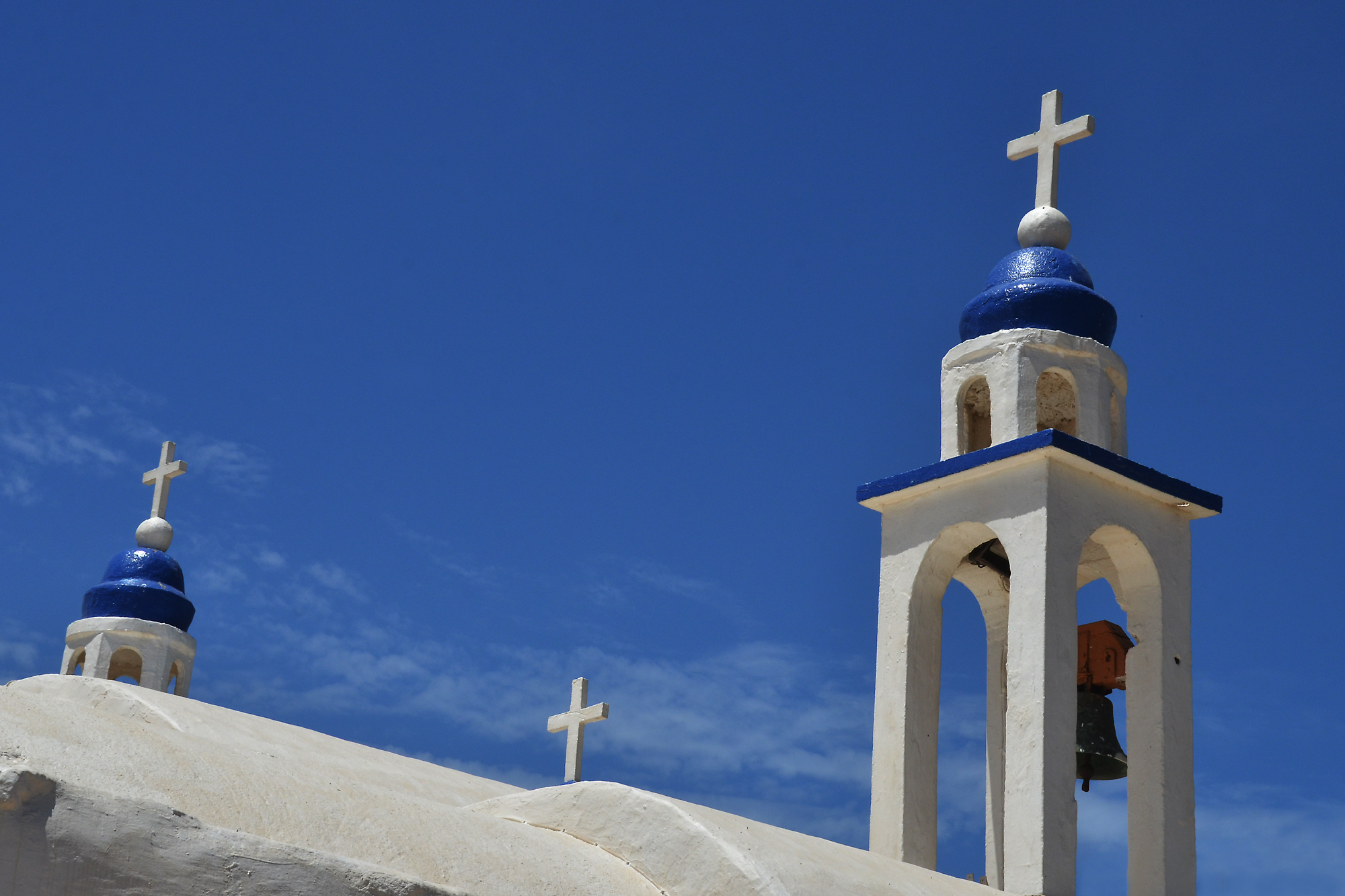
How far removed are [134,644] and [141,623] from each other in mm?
176

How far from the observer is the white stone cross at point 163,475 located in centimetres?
1502

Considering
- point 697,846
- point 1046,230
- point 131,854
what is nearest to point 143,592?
point 1046,230

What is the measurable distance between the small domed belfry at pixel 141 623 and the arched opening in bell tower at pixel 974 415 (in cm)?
702

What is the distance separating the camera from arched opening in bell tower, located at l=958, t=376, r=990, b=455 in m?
9.96

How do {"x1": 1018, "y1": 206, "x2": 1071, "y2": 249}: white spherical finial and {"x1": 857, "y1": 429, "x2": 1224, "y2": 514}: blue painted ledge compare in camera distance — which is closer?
{"x1": 857, "y1": 429, "x2": 1224, "y2": 514}: blue painted ledge

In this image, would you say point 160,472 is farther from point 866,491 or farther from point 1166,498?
point 1166,498

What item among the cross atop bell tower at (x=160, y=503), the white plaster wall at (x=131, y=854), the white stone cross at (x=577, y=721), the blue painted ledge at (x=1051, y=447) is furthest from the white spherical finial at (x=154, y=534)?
the white plaster wall at (x=131, y=854)

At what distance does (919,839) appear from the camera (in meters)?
9.14

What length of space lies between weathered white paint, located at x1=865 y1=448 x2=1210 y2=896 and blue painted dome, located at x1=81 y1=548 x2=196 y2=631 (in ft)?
22.6

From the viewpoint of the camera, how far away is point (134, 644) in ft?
46.4

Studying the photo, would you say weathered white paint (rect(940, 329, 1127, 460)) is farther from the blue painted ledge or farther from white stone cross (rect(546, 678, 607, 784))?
white stone cross (rect(546, 678, 607, 784))

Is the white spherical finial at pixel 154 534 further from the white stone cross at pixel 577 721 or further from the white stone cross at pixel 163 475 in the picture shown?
the white stone cross at pixel 577 721

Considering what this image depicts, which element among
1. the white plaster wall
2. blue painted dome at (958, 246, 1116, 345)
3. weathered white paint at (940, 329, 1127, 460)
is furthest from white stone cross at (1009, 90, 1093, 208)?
the white plaster wall

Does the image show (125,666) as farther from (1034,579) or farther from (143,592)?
(1034,579)
